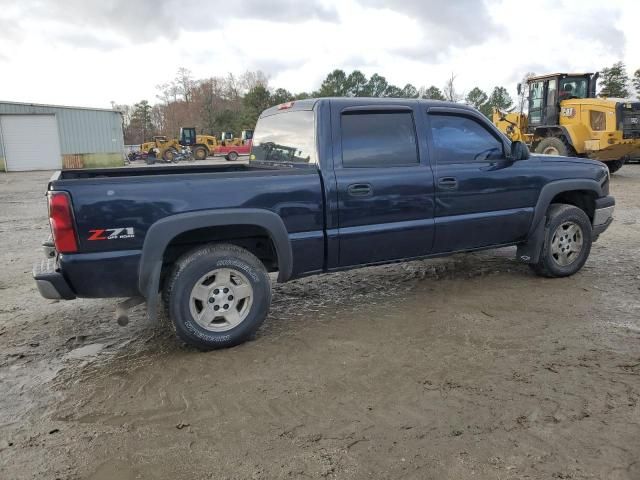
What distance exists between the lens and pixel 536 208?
504 cm

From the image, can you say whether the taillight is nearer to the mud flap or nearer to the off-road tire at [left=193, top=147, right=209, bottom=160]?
the mud flap

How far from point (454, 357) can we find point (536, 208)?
2211 millimetres

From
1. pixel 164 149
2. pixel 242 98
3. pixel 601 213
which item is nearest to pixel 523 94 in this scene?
pixel 601 213

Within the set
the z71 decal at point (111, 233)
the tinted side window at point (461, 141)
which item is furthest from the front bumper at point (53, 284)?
the tinted side window at point (461, 141)

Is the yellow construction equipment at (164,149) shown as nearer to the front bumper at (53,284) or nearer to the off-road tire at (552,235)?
the off-road tire at (552,235)

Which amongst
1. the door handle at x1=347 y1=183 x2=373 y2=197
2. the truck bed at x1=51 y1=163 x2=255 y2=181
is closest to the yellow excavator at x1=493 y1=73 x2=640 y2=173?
the door handle at x1=347 y1=183 x2=373 y2=197

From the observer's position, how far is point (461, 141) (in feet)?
15.5

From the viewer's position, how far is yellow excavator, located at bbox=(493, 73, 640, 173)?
13.0 metres

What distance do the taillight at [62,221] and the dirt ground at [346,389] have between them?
0.95 m

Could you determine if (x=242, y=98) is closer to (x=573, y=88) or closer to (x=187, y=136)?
(x=187, y=136)

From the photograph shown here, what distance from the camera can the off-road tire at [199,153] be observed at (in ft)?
125

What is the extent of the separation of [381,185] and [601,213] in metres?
2.89

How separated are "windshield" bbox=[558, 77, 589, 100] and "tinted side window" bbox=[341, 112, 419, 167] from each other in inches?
484

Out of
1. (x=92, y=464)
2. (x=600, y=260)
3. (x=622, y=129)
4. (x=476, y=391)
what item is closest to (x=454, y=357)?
(x=476, y=391)
